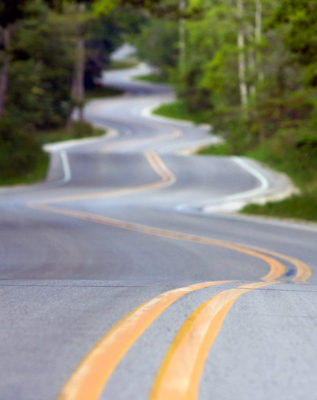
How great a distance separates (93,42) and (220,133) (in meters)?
47.8

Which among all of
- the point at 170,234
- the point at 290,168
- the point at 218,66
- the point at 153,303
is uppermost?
the point at 153,303

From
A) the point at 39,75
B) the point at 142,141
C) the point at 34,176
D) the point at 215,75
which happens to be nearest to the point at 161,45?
the point at 142,141

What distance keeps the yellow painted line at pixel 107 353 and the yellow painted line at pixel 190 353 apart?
0.99 ft

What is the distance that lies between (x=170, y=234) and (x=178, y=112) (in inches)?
2921

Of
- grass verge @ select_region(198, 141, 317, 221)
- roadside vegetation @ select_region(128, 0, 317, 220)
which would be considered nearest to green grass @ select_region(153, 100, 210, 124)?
roadside vegetation @ select_region(128, 0, 317, 220)

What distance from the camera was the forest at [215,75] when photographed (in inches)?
1226

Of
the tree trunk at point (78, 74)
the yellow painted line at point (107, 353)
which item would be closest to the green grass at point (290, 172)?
the tree trunk at point (78, 74)

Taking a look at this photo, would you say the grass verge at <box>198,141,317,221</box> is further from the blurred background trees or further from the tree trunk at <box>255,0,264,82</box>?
the tree trunk at <box>255,0,264,82</box>

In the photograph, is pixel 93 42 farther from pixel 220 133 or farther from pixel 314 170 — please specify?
pixel 314 170

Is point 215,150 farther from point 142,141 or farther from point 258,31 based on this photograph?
point 258,31

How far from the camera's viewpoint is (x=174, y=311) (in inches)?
277

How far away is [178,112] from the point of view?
3617 inches

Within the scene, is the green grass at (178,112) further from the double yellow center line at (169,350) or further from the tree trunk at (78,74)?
the double yellow center line at (169,350)

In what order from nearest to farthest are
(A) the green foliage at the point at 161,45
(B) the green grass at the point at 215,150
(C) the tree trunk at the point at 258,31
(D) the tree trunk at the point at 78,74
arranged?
(C) the tree trunk at the point at 258,31 → (B) the green grass at the point at 215,150 → (D) the tree trunk at the point at 78,74 → (A) the green foliage at the point at 161,45
